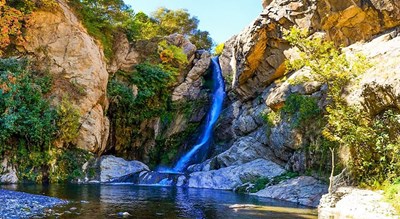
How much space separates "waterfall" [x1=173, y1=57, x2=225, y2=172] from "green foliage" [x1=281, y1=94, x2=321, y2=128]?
31.7ft

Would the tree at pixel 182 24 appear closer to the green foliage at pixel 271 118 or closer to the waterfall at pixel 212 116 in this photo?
the waterfall at pixel 212 116

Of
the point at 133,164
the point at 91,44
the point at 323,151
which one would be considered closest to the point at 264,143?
the point at 323,151

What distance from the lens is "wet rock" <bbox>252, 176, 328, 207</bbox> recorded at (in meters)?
17.9

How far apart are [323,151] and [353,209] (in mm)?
6574

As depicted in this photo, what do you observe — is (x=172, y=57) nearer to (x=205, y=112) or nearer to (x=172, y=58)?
(x=172, y=58)

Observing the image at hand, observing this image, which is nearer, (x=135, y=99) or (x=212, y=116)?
(x=135, y=99)

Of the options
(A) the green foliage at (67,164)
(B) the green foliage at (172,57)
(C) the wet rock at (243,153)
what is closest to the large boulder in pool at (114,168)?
(A) the green foliage at (67,164)

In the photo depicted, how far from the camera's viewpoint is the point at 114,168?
88.4 ft

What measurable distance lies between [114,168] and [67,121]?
4597mm

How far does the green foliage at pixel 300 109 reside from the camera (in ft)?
72.1

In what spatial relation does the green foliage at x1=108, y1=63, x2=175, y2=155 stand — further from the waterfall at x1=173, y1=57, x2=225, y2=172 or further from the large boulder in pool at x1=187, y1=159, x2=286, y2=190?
the large boulder in pool at x1=187, y1=159, x2=286, y2=190

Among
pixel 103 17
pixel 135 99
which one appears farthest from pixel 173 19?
pixel 135 99

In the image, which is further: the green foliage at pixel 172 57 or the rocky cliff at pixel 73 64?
Answer: the green foliage at pixel 172 57

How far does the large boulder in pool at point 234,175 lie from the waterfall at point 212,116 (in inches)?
247
